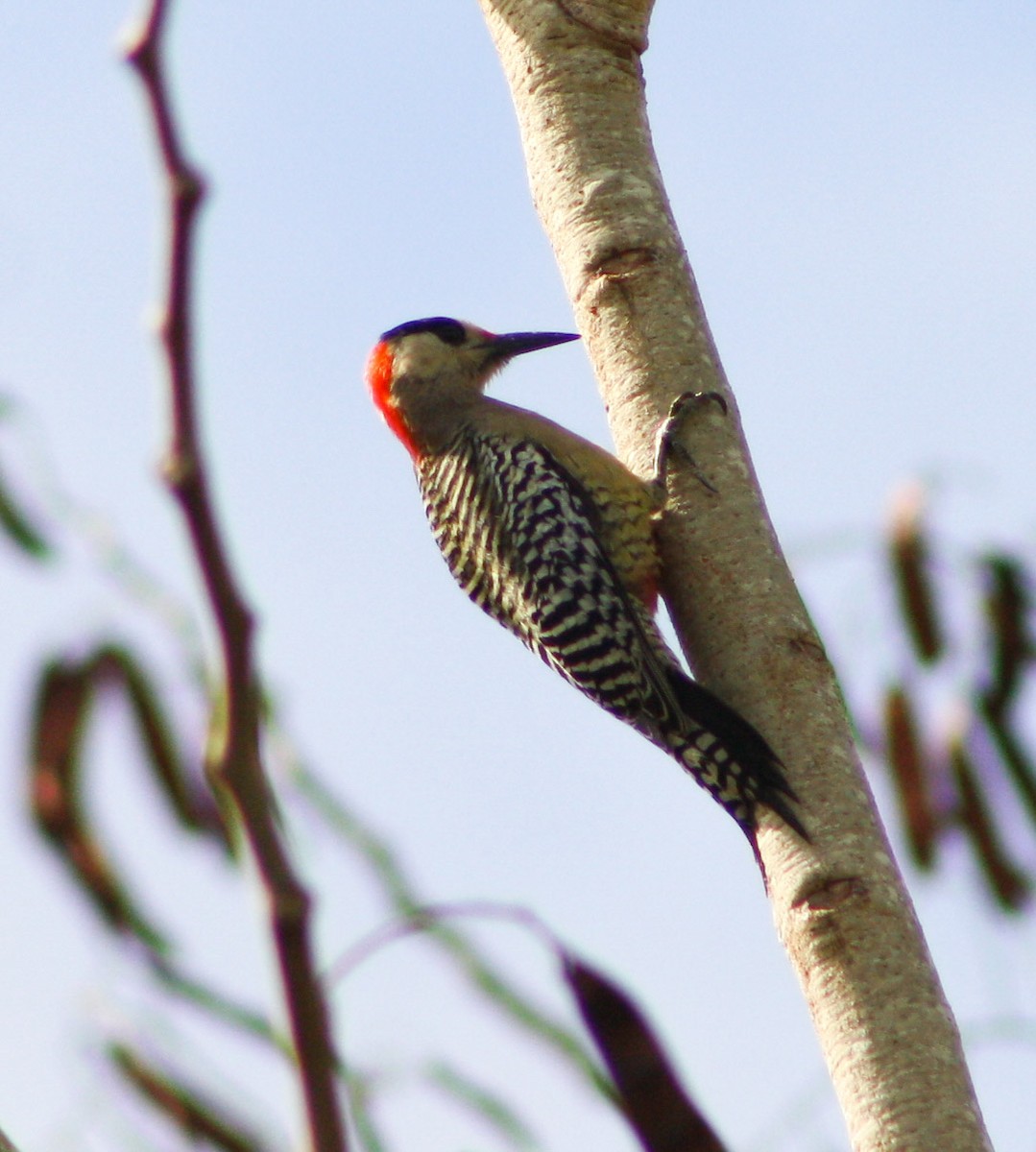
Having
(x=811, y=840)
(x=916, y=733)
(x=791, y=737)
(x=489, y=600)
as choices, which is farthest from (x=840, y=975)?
(x=489, y=600)

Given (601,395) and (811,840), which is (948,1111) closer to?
(811,840)

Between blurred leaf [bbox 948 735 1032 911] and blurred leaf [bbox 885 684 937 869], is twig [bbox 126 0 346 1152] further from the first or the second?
blurred leaf [bbox 885 684 937 869]

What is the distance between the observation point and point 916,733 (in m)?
3.07

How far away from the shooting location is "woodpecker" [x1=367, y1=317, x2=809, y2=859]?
11.3 feet

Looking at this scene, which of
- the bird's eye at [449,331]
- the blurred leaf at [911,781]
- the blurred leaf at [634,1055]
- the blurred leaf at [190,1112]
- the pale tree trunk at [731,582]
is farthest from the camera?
the bird's eye at [449,331]

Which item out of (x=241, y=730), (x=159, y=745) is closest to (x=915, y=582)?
(x=159, y=745)

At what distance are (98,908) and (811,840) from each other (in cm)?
142

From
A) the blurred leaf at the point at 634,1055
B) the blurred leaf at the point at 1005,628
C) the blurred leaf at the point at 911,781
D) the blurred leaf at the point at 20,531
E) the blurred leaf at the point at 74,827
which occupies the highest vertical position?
the blurred leaf at the point at 1005,628

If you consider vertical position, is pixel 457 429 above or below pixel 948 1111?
above

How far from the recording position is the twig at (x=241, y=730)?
2.36 ft

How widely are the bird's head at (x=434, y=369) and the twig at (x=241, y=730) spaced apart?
13.9ft

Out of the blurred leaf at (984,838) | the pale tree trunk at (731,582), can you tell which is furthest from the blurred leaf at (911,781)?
the pale tree trunk at (731,582)

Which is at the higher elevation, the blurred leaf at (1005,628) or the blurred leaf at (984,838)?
the blurred leaf at (1005,628)

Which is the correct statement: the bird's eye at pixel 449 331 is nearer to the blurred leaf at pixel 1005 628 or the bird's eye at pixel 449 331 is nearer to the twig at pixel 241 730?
the blurred leaf at pixel 1005 628
